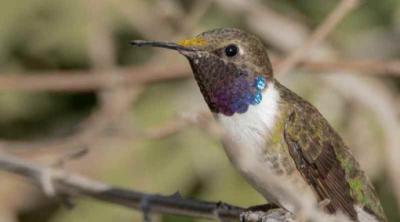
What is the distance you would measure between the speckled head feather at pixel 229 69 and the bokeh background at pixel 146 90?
4.56ft

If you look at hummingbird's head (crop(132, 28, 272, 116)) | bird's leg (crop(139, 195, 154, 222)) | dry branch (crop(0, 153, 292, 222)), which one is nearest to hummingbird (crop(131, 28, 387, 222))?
hummingbird's head (crop(132, 28, 272, 116))

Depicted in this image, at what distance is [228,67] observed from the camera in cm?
387

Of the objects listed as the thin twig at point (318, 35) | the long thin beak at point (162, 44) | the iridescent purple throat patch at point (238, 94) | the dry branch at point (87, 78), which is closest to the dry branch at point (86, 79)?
the dry branch at point (87, 78)

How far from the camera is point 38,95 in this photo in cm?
670

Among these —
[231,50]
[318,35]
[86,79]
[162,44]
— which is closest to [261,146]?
[231,50]

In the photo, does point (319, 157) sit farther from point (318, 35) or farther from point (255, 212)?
point (318, 35)

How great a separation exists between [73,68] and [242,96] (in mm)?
2746

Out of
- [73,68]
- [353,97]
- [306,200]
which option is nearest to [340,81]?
[353,97]

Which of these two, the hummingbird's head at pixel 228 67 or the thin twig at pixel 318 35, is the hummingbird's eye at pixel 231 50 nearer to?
the hummingbird's head at pixel 228 67

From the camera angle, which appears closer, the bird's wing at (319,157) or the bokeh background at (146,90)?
the bird's wing at (319,157)

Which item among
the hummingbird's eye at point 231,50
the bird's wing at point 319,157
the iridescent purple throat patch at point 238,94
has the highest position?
the hummingbird's eye at point 231,50

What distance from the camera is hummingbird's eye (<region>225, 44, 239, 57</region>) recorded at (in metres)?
3.84

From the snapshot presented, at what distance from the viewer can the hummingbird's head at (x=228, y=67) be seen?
380 cm

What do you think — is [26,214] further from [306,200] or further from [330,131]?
[306,200]
